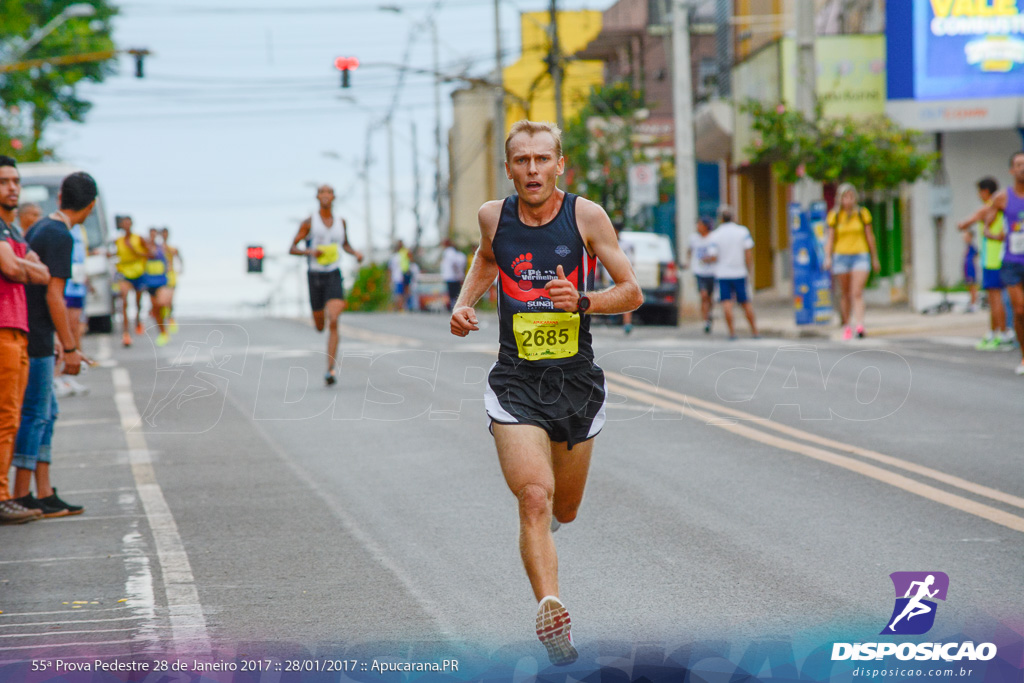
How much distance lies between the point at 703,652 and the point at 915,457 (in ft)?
15.3

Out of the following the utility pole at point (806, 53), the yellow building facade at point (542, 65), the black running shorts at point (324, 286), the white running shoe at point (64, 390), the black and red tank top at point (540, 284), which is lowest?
the white running shoe at point (64, 390)

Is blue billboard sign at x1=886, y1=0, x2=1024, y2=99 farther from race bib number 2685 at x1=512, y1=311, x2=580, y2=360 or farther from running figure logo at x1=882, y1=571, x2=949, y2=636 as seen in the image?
race bib number 2685 at x1=512, y1=311, x2=580, y2=360

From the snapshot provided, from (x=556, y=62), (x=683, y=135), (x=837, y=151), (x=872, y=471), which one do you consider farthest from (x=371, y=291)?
(x=872, y=471)

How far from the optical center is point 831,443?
32.3ft

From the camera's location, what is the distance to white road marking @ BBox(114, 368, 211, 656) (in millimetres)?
5290

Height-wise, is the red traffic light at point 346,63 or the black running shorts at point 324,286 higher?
the red traffic light at point 346,63

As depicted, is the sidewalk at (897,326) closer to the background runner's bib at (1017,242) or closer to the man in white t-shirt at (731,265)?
the man in white t-shirt at (731,265)

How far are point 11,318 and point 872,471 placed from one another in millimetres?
5072

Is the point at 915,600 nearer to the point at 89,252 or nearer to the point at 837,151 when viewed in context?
the point at 837,151

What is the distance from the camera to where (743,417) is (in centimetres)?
1132

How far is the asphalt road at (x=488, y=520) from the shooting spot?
17.9 ft

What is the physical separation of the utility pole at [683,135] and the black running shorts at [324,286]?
14745 mm

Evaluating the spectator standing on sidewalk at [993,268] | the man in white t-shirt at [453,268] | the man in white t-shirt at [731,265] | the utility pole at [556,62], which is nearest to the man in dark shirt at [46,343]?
the spectator standing on sidewalk at [993,268]

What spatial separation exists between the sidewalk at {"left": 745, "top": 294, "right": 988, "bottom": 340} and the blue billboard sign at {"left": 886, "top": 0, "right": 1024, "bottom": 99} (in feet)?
14.2
